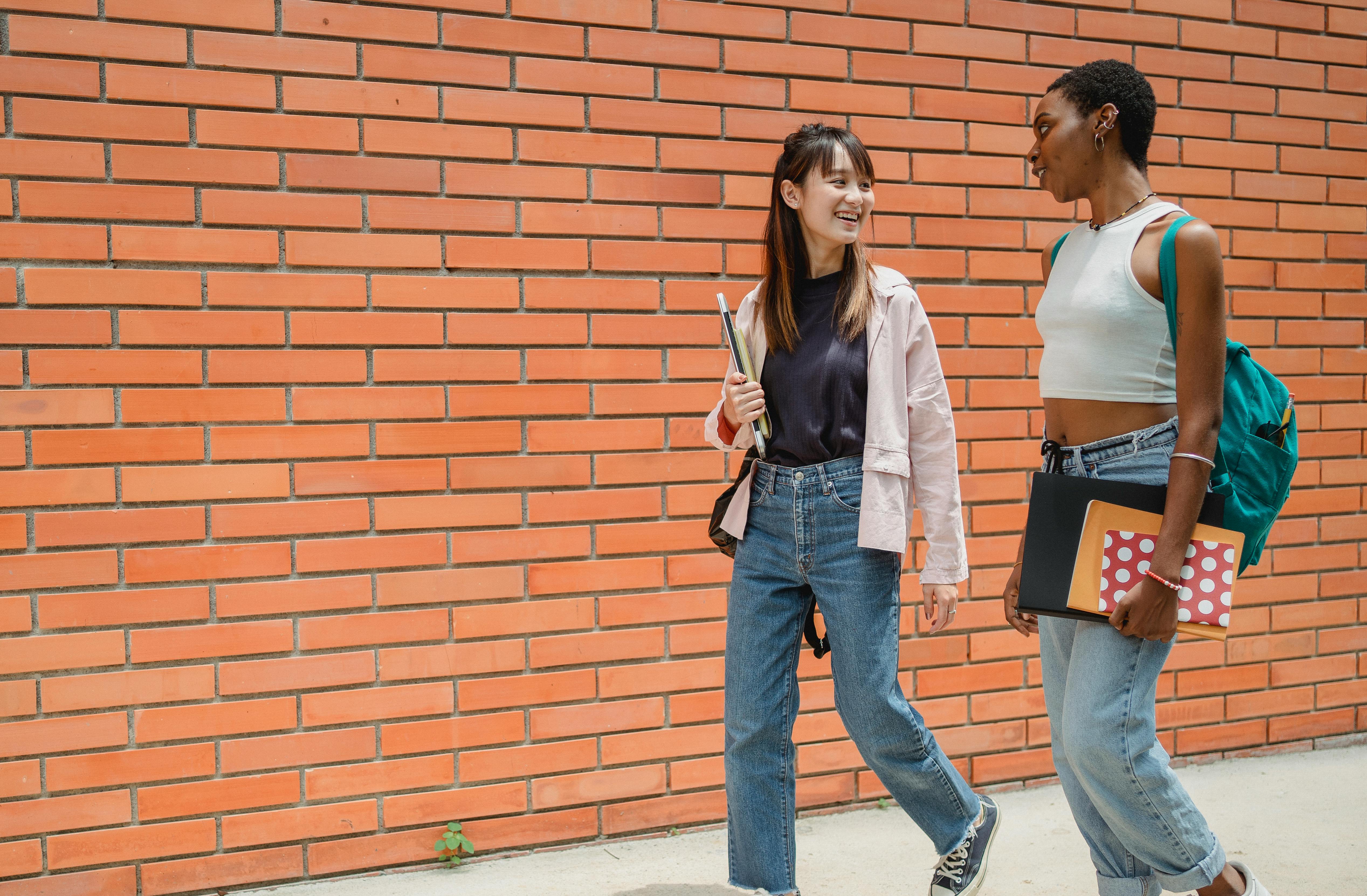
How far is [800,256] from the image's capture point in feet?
8.56

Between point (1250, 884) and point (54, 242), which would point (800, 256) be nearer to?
point (1250, 884)

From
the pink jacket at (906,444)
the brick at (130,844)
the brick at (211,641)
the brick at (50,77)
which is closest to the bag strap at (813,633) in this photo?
the pink jacket at (906,444)

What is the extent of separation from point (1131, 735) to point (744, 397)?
1.03m

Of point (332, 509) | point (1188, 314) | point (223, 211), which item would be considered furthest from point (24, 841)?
point (1188, 314)

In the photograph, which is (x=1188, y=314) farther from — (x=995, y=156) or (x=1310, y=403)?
(x=1310, y=403)

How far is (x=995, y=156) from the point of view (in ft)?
11.7

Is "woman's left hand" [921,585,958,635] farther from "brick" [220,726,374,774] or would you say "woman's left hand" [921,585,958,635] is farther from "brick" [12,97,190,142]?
"brick" [12,97,190,142]

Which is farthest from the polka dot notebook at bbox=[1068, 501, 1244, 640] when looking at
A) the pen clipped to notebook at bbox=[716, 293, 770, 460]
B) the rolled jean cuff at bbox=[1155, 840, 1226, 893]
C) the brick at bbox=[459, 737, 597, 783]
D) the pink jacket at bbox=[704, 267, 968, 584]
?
the brick at bbox=[459, 737, 597, 783]

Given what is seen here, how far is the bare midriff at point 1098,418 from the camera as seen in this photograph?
7.33ft

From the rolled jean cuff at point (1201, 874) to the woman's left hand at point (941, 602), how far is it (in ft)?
2.20

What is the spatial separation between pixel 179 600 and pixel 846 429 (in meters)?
1.72

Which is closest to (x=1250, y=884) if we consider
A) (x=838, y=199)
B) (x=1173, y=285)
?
(x=1173, y=285)

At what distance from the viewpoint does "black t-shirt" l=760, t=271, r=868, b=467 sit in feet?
8.12

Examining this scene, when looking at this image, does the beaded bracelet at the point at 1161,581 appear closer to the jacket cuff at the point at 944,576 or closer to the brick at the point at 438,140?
the jacket cuff at the point at 944,576
